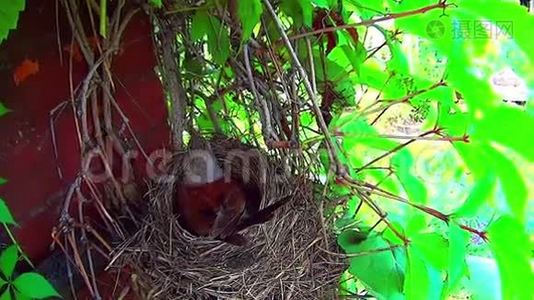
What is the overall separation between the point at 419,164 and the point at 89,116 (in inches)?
22.2

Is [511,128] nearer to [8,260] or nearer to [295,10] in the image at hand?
[295,10]

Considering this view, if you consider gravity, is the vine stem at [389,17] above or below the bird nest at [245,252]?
above

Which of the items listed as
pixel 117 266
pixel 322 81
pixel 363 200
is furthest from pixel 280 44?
pixel 117 266

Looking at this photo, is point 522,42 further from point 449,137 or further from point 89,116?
point 89,116

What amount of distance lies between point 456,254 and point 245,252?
0.23 metres

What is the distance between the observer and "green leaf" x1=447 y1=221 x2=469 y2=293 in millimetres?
667

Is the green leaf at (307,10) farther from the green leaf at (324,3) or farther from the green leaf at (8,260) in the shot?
the green leaf at (8,260)

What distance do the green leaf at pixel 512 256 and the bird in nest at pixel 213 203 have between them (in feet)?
0.81

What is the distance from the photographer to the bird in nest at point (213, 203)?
0.79m

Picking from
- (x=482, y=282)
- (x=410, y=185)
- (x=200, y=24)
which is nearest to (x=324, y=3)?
(x=200, y=24)

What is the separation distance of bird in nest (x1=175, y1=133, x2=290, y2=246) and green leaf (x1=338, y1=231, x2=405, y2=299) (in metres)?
0.12

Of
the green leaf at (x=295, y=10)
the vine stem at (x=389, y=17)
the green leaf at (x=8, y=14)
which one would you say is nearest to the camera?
the green leaf at (x=8, y=14)

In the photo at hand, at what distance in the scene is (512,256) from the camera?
0.64 metres
